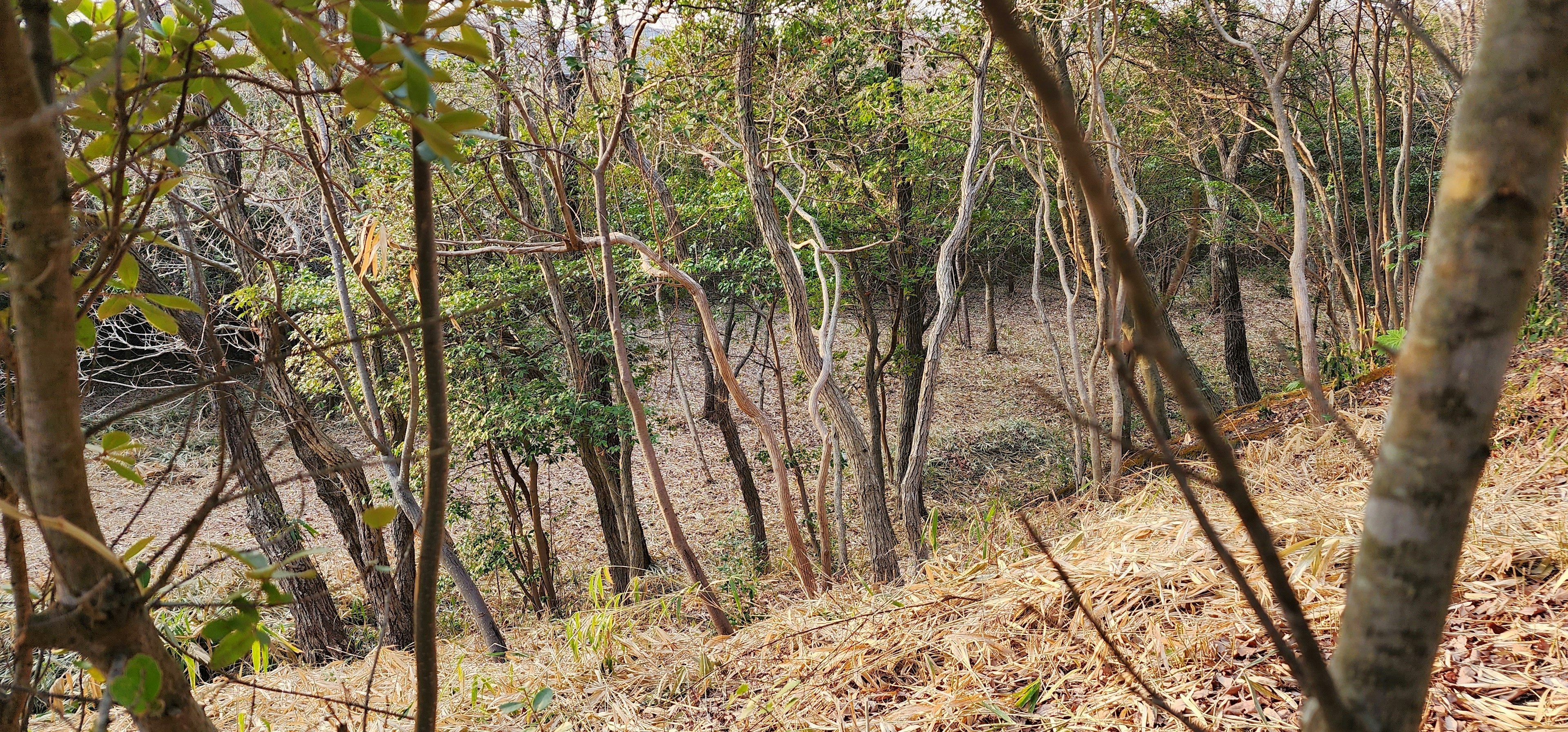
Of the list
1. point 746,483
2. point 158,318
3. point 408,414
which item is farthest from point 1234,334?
point 158,318

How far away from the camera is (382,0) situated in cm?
65

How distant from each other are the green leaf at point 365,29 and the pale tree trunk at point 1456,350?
0.74m

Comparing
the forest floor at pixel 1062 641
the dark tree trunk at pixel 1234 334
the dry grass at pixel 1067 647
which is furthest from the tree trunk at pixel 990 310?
the dry grass at pixel 1067 647

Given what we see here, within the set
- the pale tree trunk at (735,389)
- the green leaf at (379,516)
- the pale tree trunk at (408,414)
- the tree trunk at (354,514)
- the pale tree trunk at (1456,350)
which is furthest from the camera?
the tree trunk at (354,514)

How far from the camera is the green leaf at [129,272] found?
3.23 ft

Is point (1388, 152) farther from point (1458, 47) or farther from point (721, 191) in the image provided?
point (721, 191)

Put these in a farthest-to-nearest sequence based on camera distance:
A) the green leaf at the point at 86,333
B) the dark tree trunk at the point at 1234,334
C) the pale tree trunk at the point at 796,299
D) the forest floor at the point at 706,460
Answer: the dark tree trunk at the point at 1234,334 < the forest floor at the point at 706,460 < the pale tree trunk at the point at 796,299 < the green leaf at the point at 86,333

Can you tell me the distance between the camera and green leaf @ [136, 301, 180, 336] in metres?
0.97

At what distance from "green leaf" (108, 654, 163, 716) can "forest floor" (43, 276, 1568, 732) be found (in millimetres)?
265

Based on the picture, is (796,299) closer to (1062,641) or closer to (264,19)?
(1062,641)

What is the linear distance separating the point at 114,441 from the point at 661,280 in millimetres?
5728

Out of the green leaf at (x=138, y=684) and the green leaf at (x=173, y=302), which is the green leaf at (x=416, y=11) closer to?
the green leaf at (x=173, y=302)

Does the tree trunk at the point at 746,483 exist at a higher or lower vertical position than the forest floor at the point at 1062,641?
lower

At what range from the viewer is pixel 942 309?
534 cm
